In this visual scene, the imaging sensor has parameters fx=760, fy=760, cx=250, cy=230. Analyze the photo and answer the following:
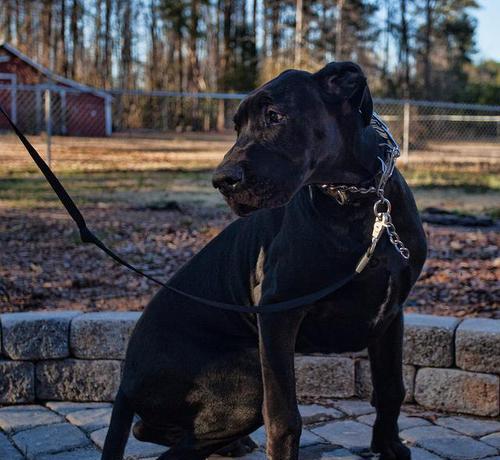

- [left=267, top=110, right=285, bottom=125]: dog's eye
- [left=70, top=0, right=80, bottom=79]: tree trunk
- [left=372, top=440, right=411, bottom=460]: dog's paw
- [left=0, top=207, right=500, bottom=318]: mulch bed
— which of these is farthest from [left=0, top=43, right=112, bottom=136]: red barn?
[left=267, top=110, right=285, bottom=125]: dog's eye

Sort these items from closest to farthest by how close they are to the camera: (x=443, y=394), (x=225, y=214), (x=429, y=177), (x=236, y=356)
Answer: (x=236, y=356)
(x=443, y=394)
(x=225, y=214)
(x=429, y=177)

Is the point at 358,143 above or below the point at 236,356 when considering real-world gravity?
above

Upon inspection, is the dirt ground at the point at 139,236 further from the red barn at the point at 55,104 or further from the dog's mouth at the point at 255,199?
the red barn at the point at 55,104

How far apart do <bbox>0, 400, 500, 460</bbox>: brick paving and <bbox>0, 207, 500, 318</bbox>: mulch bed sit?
4.34 ft

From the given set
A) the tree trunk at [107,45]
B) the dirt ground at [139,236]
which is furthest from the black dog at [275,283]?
the tree trunk at [107,45]

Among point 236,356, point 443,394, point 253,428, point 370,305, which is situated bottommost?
point 443,394

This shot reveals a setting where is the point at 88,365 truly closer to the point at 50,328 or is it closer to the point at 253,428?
the point at 50,328

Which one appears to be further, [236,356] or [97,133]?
[97,133]

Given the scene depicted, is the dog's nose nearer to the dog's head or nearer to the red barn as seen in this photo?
the dog's head

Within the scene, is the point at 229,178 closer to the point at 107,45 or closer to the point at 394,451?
the point at 394,451

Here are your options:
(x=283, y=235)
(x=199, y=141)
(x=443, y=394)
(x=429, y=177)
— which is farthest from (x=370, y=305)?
(x=199, y=141)

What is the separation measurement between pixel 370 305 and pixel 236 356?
58 centimetres

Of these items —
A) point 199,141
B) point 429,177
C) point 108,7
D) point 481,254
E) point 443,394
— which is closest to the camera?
point 443,394

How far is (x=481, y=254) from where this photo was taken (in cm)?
750
